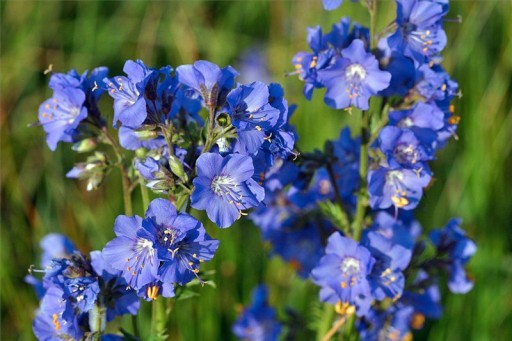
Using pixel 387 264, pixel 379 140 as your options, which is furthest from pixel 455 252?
pixel 379 140

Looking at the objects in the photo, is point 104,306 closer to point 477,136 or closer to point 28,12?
point 477,136

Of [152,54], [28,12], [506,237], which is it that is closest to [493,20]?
[506,237]

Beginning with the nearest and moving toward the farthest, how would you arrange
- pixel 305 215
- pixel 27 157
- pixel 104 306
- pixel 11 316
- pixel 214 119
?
pixel 214 119 → pixel 104 306 → pixel 305 215 → pixel 11 316 → pixel 27 157

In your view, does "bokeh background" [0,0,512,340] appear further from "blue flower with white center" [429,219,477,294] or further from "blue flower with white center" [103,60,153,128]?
"blue flower with white center" [103,60,153,128]

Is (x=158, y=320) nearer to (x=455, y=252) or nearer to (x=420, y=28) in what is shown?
(x=455, y=252)

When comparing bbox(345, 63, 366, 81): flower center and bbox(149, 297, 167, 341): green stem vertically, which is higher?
bbox(345, 63, 366, 81): flower center

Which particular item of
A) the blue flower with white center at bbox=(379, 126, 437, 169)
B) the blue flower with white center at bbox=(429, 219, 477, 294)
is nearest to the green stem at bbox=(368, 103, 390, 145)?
the blue flower with white center at bbox=(379, 126, 437, 169)

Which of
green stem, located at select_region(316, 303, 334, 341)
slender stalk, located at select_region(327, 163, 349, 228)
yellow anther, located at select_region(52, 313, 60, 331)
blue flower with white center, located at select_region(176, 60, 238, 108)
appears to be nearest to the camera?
blue flower with white center, located at select_region(176, 60, 238, 108)
